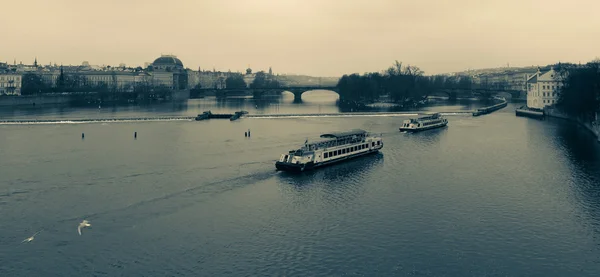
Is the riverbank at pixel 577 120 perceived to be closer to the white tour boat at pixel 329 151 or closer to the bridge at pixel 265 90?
the white tour boat at pixel 329 151

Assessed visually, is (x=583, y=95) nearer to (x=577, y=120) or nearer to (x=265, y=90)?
(x=577, y=120)

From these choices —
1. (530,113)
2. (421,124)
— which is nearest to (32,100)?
(421,124)

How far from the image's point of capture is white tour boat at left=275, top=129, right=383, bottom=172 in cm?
3550

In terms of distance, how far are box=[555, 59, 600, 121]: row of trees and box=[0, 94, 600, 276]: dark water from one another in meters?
12.6

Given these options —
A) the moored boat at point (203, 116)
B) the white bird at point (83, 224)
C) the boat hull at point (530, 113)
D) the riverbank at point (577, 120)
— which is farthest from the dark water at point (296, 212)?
the boat hull at point (530, 113)

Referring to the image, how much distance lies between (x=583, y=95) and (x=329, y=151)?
3539 cm

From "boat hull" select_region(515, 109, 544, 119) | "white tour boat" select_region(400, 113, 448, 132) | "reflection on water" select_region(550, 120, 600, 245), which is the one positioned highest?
"boat hull" select_region(515, 109, 544, 119)

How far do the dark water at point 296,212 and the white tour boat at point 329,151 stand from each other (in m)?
0.90

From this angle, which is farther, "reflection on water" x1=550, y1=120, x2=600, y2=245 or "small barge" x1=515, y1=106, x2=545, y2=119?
"small barge" x1=515, y1=106, x2=545, y2=119

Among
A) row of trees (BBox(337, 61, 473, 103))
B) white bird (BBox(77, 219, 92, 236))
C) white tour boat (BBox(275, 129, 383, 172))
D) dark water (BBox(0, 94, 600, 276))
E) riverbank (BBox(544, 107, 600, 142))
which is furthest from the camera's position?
row of trees (BBox(337, 61, 473, 103))

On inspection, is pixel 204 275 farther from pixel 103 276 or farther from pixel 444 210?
pixel 444 210

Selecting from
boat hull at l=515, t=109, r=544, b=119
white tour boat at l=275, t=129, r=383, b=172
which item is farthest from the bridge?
white tour boat at l=275, t=129, r=383, b=172

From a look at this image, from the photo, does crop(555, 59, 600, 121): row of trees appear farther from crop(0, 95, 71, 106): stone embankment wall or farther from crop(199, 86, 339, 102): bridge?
crop(0, 95, 71, 106): stone embankment wall

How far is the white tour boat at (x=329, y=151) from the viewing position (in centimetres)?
3550
